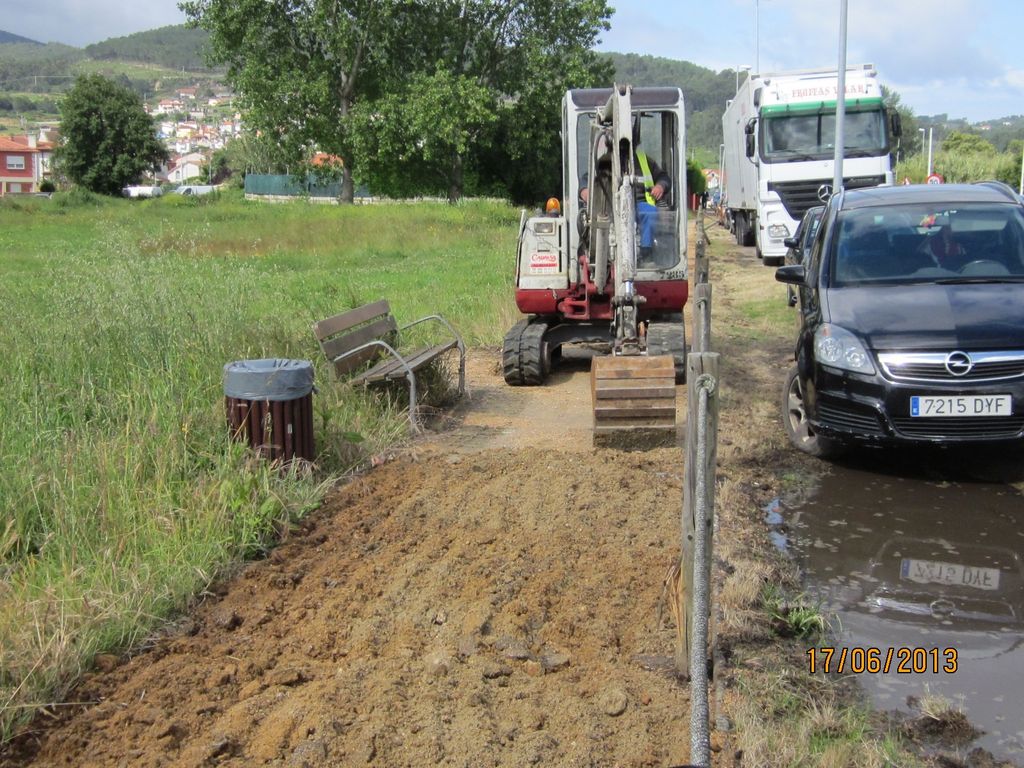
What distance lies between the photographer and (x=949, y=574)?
5820mm

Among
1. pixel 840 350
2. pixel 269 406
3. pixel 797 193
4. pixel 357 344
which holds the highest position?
pixel 797 193

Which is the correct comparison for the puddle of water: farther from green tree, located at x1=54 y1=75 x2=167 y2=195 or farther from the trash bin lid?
green tree, located at x1=54 y1=75 x2=167 y2=195

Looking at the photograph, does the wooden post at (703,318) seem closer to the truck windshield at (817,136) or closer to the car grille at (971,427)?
the car grille at (971,427)

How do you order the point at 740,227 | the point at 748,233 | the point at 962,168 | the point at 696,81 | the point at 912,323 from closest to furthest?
the point at 912,323 < the point at 748,233 < the point at 740,227 < the point at 962,168 < the point at 696,81

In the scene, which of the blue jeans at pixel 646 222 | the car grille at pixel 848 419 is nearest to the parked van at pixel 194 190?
the blue jeans at pixel 646 222

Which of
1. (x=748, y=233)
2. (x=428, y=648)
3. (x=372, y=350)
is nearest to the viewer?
(x=428, y=648)

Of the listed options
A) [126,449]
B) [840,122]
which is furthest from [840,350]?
[840,122]

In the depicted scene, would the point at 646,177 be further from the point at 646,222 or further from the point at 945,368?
the point at 945,368

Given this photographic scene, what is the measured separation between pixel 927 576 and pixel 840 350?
2135 mm

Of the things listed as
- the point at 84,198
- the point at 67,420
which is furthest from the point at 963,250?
the point at 84,198

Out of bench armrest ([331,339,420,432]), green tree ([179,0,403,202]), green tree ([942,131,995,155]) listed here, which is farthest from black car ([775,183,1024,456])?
green tree ([942,131,995,155])

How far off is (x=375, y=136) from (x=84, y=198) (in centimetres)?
1729

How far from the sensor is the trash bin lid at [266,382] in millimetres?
6914

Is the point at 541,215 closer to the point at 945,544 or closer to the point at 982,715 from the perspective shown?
the point at 945,544
